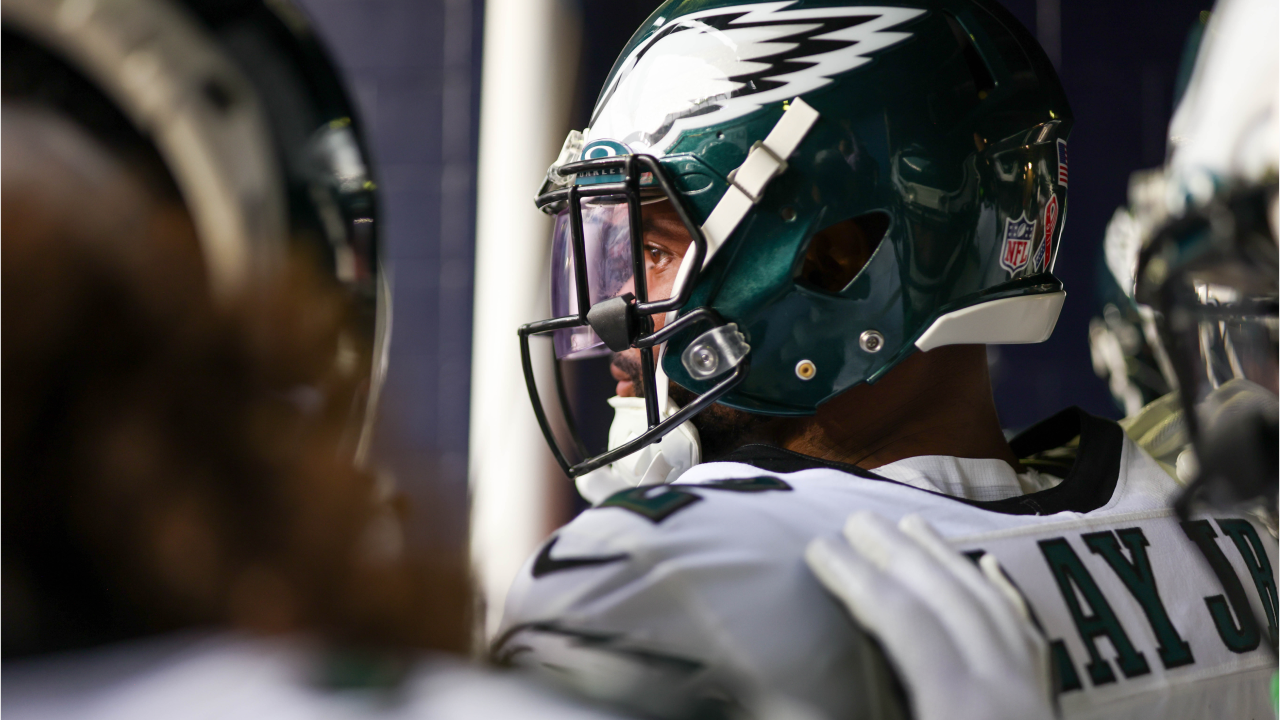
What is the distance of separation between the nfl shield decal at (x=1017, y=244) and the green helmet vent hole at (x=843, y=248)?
0.46 ft

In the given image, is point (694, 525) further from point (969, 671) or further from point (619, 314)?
point (619, 314)

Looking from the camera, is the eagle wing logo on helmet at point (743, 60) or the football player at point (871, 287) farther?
the eagle wing logo on helmet at point (743, 60)

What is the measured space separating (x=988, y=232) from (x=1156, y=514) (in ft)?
1.10

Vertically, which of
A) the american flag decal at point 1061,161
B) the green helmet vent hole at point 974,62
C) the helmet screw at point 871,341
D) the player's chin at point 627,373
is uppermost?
the green helmet vent hole at point 974,62

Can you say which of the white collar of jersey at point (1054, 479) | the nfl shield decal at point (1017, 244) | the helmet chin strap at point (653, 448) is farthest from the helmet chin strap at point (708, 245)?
the nfl shield decal at point (1017, 244)

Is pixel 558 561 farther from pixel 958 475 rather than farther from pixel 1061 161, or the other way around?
pixel 1061 161

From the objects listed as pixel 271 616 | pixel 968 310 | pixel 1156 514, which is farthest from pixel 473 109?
pixel 271 616

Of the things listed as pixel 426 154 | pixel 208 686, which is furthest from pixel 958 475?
pixel 426 154

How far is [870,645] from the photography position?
639mm

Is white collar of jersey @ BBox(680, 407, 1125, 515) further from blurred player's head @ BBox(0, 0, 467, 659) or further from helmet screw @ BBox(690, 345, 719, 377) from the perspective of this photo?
blurred player's head @ BBox(0, 0, 467, 659)

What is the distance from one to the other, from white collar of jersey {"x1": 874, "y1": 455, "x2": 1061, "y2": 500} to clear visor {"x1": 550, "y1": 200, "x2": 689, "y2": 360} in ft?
1.04

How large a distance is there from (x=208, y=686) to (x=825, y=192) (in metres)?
0.84

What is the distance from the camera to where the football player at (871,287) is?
2.84ft

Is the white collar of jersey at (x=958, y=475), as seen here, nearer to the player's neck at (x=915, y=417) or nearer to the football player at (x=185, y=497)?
the player's neck at (x=915, y=417)
